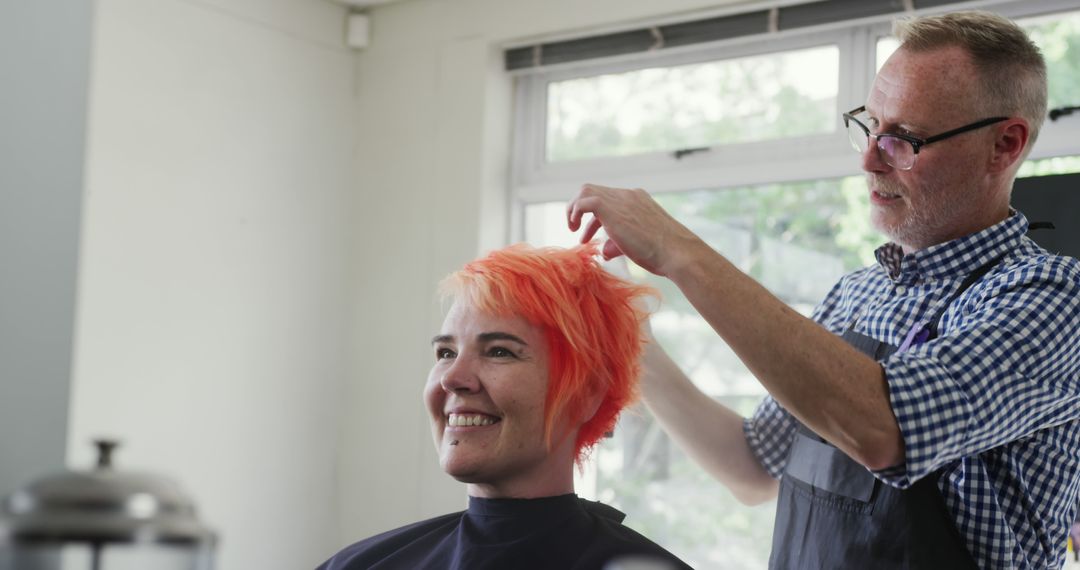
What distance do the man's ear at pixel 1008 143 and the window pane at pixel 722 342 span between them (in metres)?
1.71

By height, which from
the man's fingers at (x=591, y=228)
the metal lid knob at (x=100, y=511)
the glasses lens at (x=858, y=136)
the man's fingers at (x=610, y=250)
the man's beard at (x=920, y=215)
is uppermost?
the glasses lens at (x=858, y=136)

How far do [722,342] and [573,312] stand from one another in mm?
2144

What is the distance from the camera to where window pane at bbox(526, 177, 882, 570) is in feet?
12.8

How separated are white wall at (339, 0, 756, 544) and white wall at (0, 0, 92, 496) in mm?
3596

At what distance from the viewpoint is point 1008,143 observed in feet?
6.76

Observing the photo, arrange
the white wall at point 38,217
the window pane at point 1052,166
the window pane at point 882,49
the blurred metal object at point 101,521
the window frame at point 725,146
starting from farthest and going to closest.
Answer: the window pane at point 882,49 < the window frame at point 725,146 < the window pane at point 1052,166 < the white wall at point 38,217 < the blurred metal object at point 101,521

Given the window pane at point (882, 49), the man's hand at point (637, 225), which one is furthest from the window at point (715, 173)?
the man's hand at point (637, 225)

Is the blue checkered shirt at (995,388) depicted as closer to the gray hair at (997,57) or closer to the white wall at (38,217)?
the gray hair at (997,57)

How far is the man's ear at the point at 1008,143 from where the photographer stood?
2049 millimetres

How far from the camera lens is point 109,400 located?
13.3 feet

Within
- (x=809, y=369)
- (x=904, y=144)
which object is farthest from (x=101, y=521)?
(x=904, y=144)

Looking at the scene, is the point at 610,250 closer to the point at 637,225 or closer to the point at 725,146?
the point at 637,225

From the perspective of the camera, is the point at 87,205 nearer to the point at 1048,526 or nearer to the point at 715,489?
the point at 715,489

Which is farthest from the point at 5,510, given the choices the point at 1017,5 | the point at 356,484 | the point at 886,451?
the point at 356,484
